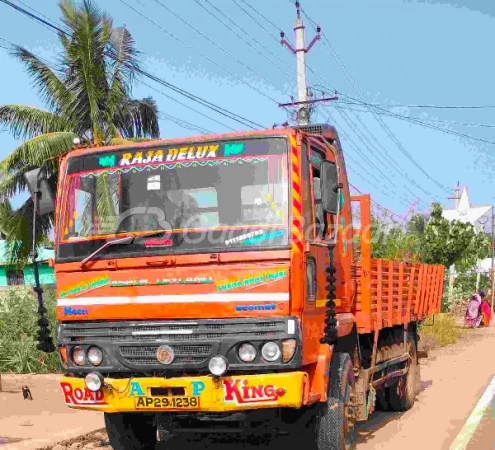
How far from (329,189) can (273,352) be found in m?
1.37

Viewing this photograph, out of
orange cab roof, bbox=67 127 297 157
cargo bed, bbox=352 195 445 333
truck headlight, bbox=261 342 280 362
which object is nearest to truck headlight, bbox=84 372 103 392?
truck headlight, bbox=261 342 280 362

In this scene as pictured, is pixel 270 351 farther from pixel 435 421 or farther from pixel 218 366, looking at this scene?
pixel 435 421

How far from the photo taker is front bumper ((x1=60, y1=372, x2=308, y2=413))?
576cm

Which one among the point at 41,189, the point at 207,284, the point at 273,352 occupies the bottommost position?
the point at 273,352

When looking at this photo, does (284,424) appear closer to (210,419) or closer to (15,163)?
(210,419)

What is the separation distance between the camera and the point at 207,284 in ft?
19.6

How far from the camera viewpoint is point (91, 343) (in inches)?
246

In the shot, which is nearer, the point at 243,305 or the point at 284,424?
the point at 243,305

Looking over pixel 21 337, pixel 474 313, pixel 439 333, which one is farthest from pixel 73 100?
pixel 474 313

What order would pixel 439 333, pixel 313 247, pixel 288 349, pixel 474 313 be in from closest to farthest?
pixel 288 349 < pixel 313 247 < pixel 439 333 < pixel 474 313

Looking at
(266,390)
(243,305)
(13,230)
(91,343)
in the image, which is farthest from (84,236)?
(13,230)

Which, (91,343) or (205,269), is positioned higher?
(205,269)

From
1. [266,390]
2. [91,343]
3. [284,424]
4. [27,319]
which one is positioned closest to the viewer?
[266,390]

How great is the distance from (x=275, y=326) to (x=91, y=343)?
155 cm
